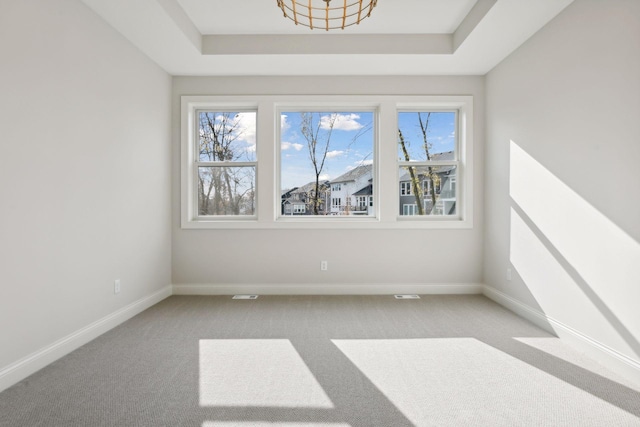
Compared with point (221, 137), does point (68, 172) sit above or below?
below

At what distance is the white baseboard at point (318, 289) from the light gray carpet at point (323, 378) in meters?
0.80

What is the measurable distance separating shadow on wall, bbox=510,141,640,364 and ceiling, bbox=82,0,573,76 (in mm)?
1147

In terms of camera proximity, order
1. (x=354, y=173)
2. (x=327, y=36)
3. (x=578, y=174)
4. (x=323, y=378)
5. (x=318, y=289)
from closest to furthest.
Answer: (x=323, y=378)
(x=578, y=174)
(x=327, y=36)
(x=318, y=289)
(x=354, y=173)

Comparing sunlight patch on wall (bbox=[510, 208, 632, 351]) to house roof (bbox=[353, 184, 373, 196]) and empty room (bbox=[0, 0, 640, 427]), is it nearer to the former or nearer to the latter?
empty room (bbox=[0, 0, 640, 427])

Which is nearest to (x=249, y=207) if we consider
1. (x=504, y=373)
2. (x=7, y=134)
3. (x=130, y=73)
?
(x=130, y=73)

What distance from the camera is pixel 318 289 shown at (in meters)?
4.08

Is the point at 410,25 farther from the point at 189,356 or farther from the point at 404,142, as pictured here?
the point at 189,356

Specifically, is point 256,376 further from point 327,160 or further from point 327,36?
point 327,36

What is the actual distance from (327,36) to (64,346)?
3535mm

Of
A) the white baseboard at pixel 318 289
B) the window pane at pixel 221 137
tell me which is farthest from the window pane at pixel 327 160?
the white baseboard at pixel 318 289

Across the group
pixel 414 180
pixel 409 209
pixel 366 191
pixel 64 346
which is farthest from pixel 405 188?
pixel 64 346

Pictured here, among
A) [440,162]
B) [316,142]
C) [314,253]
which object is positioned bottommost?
[314,253]

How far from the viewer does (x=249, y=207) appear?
4227 millimetres

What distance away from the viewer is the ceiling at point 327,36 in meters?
2.82
